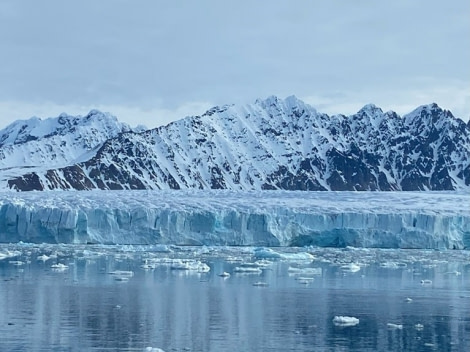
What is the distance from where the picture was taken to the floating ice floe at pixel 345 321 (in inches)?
708

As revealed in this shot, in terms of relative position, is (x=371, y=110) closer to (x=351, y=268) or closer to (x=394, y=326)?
(x=351, y=268)

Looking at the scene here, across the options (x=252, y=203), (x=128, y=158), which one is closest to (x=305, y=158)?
(x=128, y=158)

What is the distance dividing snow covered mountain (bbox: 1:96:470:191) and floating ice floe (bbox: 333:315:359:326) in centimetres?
10286

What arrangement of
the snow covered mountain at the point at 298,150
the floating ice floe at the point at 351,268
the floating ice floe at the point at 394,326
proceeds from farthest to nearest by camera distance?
the snow covered mountain at the point at 298,150
the floating ice floe at the point at 351,268
the floating ice floe at the point at 394,326

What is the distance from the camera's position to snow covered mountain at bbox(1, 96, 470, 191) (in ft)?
418

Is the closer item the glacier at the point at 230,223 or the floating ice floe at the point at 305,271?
the floating ice floe at the point at 305,271

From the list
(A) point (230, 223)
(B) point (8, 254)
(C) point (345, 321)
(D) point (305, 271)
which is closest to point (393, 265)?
(D) point (305, 271)

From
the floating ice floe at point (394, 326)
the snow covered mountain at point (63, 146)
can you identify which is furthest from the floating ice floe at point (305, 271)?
the snow covered mountain at point (63, 146)

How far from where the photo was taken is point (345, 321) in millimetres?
18078

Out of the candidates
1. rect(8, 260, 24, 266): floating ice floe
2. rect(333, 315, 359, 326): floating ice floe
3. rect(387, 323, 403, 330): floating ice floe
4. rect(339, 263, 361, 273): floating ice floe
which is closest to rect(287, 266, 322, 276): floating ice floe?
rect(339, 263, 361, 273): floating ice floe

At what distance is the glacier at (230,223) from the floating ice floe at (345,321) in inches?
1094

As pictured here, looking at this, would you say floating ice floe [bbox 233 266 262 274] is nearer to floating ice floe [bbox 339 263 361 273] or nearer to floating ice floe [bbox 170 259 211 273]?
floating ice floe [bbox 170 259 211 273]

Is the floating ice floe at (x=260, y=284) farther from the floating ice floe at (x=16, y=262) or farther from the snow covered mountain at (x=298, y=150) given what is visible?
the snow covered mountain at (x=298, y=150)

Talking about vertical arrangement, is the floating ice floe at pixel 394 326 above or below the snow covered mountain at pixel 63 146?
below
